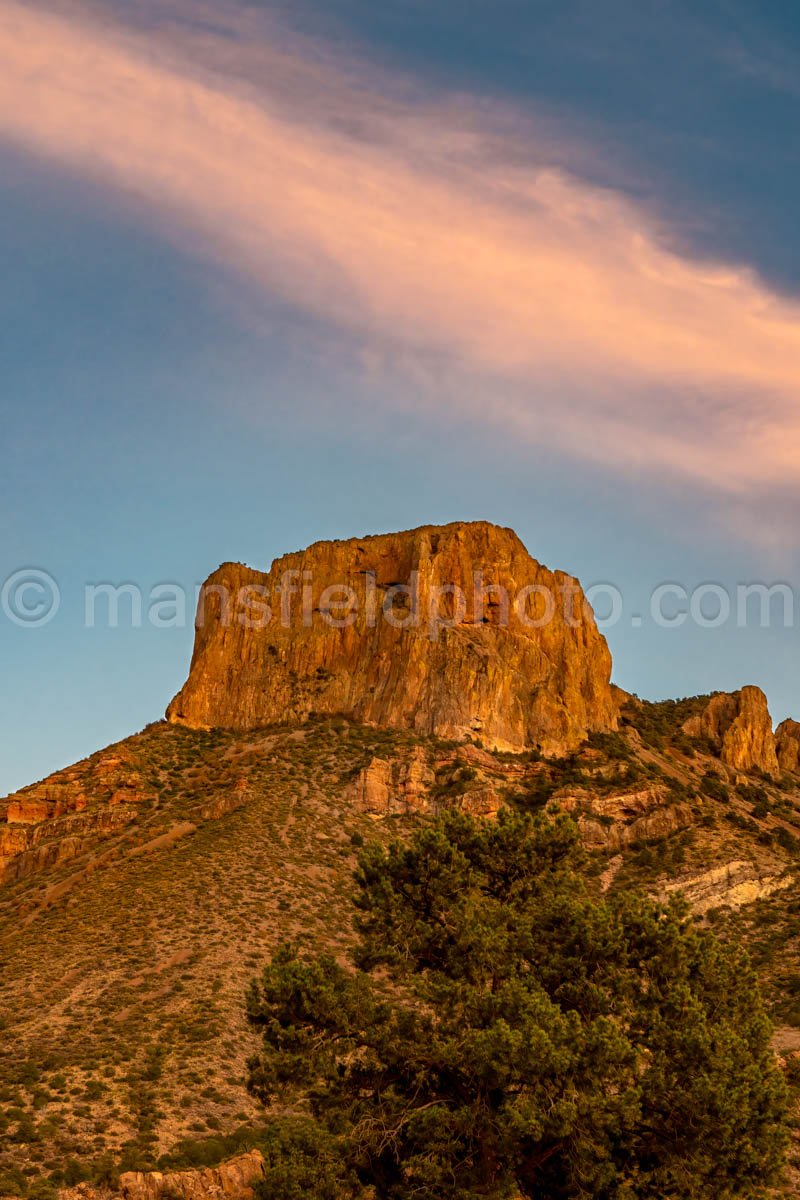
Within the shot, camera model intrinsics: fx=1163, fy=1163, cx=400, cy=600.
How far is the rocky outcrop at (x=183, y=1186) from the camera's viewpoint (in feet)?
109

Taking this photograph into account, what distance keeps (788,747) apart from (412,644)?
145 feet

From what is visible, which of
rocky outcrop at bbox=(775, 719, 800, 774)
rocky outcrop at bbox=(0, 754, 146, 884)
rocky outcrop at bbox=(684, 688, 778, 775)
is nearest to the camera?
rocky outcrop at bbox=(0, 754, 146, 884)

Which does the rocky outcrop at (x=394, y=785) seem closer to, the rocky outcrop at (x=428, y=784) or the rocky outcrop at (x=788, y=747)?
the rocky outcrop at (x=428, y=784)

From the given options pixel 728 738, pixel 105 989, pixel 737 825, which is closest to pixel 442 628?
pixel 737 825

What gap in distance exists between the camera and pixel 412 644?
8381cm

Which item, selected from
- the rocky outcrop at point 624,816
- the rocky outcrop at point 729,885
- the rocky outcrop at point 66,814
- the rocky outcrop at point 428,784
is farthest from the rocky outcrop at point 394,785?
the rocky outcrop at point 729,885

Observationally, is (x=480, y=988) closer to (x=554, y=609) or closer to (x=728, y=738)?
(x=554, y=609)

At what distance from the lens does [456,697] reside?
266 ft

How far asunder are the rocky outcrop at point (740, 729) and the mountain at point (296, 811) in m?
0.28

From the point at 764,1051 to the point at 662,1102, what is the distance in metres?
3.69

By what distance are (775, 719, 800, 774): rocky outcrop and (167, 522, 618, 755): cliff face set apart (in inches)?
878

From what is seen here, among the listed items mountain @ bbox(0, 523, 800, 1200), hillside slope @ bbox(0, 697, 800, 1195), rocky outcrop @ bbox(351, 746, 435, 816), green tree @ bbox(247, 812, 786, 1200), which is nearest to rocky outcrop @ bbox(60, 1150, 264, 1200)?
mountain @ bbox(0, 523, 800, 1200)

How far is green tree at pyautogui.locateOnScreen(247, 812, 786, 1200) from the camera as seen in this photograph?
2891cm

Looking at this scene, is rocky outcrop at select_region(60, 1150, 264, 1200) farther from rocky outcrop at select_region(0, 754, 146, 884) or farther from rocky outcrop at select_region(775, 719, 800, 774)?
rocky outcrop at select_region(775, 719, 800, 774)
